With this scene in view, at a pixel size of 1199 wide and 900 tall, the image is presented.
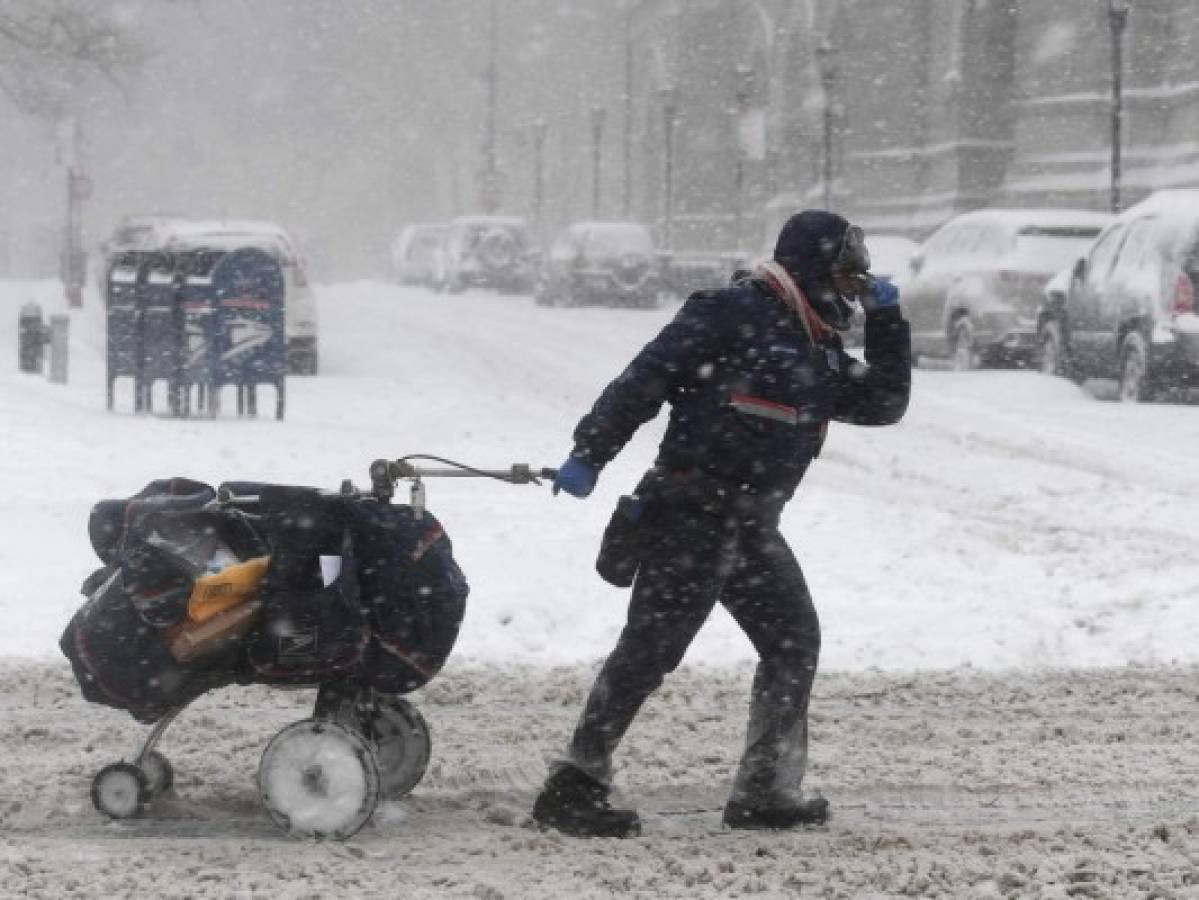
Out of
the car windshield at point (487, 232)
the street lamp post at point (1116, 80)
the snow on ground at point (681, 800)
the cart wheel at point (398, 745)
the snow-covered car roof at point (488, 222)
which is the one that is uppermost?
the street lamp post at point (1116, 80)

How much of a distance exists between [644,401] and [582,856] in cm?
109

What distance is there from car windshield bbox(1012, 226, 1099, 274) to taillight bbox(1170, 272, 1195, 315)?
16.3ft

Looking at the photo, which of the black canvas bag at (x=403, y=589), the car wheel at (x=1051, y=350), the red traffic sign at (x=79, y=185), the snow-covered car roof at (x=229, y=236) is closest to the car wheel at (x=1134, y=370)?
the car wheel at (x=1051, y=350)

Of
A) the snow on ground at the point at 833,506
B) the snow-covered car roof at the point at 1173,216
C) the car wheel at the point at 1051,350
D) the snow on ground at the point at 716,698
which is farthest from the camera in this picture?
the car wheel at the point at 1051,350

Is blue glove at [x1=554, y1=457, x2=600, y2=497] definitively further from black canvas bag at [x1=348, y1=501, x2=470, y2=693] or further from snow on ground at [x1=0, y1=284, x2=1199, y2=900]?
snow on ground at [x1=0, y1=284, x2=1199, y2=900]

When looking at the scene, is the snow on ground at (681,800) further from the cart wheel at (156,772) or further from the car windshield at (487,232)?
the car windshield at (487,232)

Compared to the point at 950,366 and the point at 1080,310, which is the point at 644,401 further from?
the point at 950,366

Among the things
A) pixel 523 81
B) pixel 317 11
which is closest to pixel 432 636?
pixel 523 81

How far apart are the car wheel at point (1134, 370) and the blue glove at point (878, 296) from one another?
14.0 m

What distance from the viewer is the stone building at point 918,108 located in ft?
124

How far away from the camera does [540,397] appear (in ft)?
67.3

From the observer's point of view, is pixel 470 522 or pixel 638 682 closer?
pixel 638 682

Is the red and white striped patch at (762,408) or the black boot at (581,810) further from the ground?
the red and white striped patch at (762,408)

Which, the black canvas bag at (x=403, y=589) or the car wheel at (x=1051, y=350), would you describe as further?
the car wheel at (x=1051, y=350)
